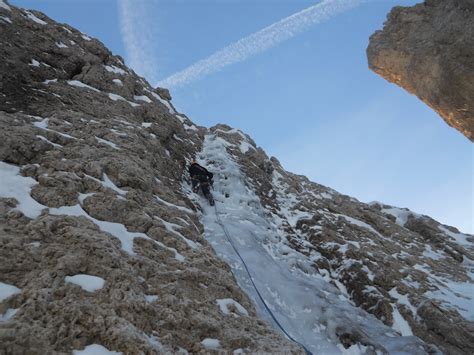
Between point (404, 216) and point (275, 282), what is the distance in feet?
37.2

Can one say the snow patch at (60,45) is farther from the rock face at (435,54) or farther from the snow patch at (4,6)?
the rock face at (435,54)

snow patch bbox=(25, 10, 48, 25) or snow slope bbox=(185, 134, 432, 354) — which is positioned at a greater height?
snow patch bbox=(25, 10, 48, 25)

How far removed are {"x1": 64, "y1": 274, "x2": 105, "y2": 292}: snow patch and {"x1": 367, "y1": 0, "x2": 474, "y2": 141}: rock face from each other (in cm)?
944

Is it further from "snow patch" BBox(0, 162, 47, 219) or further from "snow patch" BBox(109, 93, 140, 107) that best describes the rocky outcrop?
"snow patch" BBox(109, 93, 140, 107)

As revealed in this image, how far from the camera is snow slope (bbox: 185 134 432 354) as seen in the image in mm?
9133

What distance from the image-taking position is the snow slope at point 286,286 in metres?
9.13

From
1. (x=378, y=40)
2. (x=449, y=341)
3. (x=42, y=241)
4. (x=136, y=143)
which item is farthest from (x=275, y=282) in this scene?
(x=378, y=40)

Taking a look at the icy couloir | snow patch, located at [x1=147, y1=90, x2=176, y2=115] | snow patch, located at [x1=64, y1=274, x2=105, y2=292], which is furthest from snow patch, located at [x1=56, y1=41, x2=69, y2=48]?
snow patch, located at [x1=64, y1=274, x2=105, y2=292]

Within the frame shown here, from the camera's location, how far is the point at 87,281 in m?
5.19

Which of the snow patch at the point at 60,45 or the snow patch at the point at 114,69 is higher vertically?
the snow patch at the point at 114,69

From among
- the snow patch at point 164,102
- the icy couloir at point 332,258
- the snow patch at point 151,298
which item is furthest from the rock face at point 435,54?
the snow patch at point 151,298

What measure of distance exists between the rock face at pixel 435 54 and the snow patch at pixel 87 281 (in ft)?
31.0

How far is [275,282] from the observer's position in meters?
10.6

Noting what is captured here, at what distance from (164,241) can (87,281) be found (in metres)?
2.13
